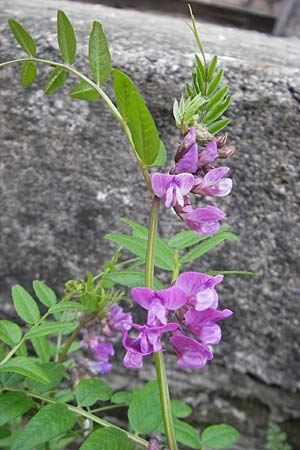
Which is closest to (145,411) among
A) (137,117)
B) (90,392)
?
(90,392)

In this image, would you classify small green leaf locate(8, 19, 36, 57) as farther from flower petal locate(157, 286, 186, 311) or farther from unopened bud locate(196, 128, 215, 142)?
flower petal locate(157, 286, 186, 311)

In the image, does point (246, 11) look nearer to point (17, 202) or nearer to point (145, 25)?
point (145, 25)

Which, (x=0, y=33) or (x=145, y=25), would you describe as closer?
(x=0, y=33)

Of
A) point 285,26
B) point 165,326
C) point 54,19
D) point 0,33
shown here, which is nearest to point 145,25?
point 54,19

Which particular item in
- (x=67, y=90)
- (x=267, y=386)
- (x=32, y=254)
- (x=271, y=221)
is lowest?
(x=267, y=386)

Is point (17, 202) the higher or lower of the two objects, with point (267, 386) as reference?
higher

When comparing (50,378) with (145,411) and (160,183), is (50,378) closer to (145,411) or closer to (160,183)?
(145,411)

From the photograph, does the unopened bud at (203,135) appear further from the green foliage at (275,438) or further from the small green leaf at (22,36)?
Answer: the green foliage at (275,438)

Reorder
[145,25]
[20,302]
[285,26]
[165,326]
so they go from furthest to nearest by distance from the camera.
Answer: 1. [285,26]
2. [145,25]
3. [20,302]
4. [165,326]
